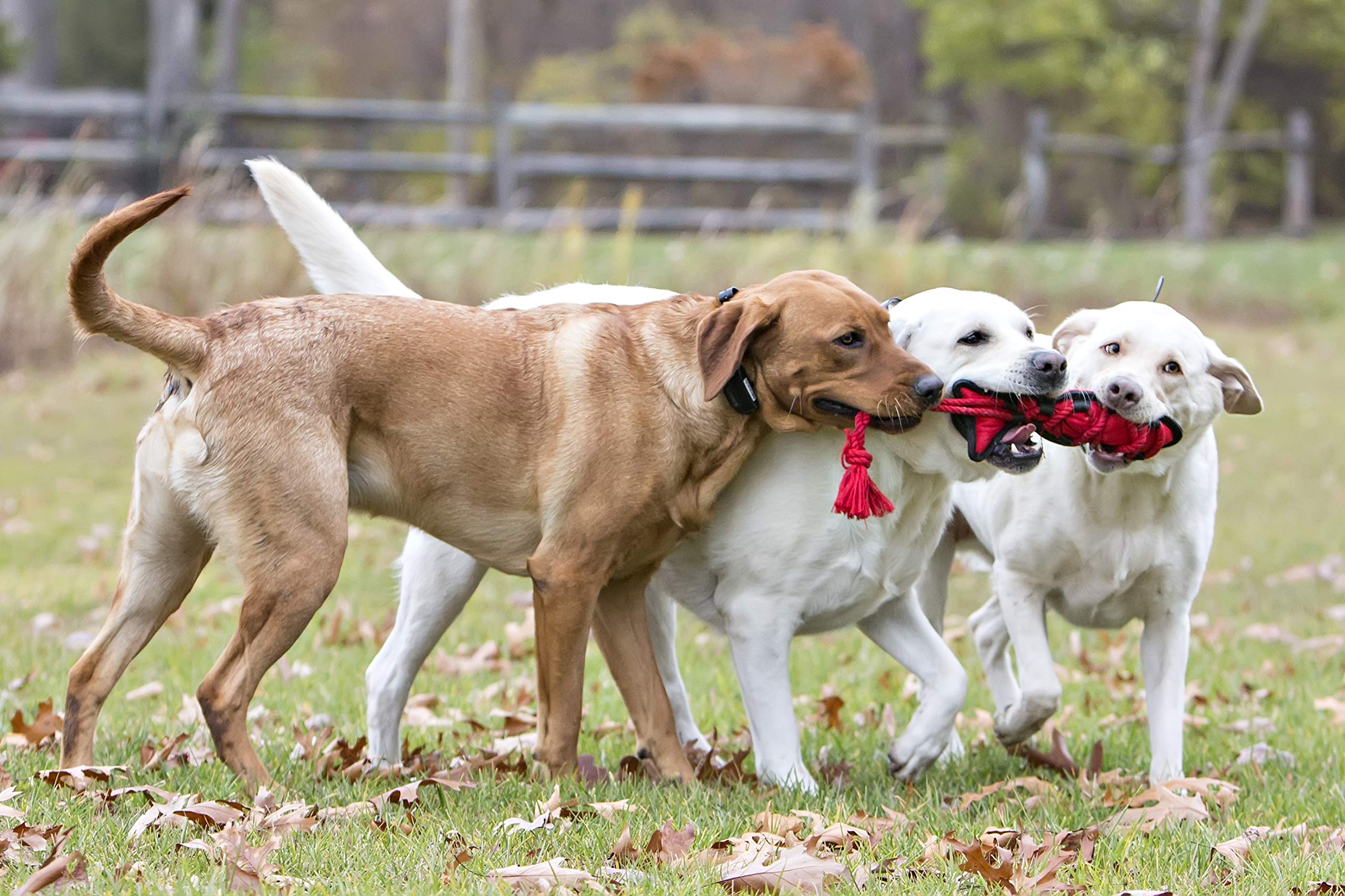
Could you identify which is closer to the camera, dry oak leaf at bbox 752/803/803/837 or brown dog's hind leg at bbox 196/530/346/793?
dry oak leaf at bbox 752/803/803/837

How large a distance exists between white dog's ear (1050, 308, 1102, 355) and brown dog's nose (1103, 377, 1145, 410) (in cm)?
44

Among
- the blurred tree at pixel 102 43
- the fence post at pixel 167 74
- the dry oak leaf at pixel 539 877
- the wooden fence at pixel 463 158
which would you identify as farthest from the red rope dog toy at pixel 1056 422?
the blurred tree at pixel 102 43

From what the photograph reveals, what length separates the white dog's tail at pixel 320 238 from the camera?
4.77m

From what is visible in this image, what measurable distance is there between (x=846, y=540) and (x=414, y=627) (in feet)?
4.84

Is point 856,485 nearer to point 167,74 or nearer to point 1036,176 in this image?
point 167,74

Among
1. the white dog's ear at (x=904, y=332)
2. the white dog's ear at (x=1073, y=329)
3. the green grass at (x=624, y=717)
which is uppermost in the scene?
the white dog's ear at (x=904, y=332)

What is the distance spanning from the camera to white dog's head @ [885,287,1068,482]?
4.18 metres

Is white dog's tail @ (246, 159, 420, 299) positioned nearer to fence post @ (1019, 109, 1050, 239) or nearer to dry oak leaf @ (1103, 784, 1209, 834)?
dry oak leaf @ (1103, 784, 1209, 834)

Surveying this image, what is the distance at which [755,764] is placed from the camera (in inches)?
184

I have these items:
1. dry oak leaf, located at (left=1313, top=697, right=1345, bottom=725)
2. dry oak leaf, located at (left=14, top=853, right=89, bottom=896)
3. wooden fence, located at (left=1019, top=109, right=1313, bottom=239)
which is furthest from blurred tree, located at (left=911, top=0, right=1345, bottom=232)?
dry oak leaf, located at (left=14, top=853, right=89, bottom=896)

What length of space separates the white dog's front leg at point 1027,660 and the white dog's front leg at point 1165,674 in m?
0.31

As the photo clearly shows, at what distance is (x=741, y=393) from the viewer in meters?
4.33

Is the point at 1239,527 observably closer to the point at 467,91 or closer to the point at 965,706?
the point at 965,706

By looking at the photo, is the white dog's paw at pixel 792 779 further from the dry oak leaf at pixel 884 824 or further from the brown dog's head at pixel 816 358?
the brown dog's head at pixel 816 358
